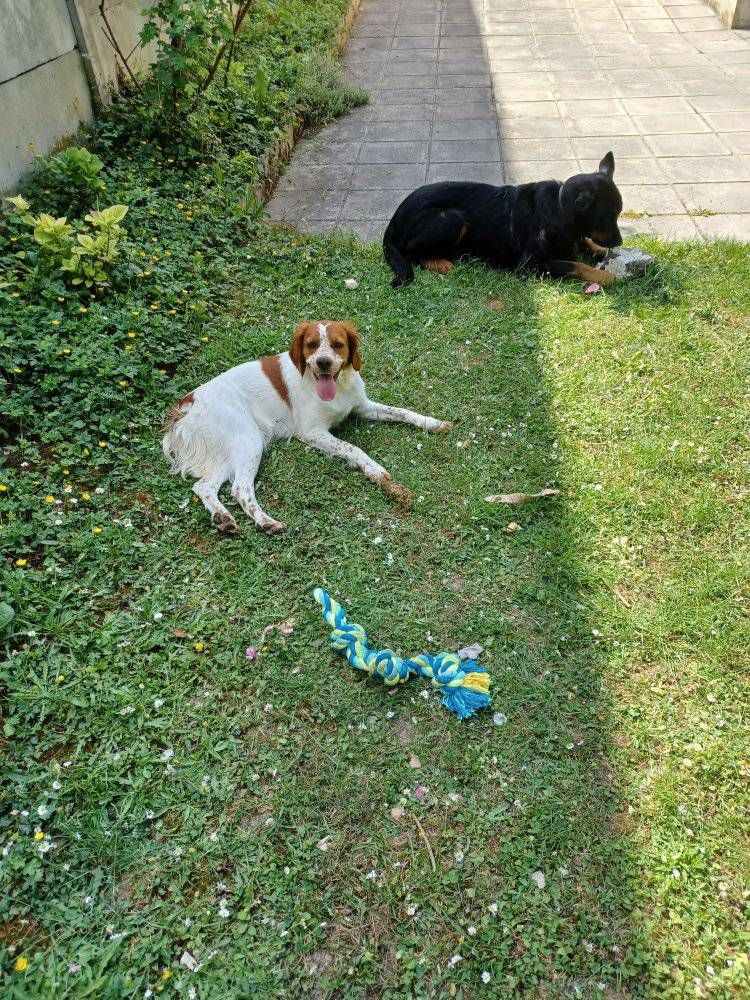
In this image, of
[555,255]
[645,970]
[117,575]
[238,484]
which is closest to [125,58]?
[555,255]

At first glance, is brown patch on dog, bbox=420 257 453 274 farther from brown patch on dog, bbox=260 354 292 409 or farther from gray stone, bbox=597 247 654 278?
brown patch on dog, bbox=260 354 292 409

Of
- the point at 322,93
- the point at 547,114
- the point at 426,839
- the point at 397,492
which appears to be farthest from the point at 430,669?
the point at 322,93

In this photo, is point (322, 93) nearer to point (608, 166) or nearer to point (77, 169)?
point (77, 169)

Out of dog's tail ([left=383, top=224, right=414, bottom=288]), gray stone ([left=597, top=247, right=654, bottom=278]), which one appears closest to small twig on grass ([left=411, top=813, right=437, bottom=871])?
dog's tail ([left=383, top=224, right=414, bottom=288])

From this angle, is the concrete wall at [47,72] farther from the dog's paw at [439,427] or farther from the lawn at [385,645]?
the dog's paw at [439,427]

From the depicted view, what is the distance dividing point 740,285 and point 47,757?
478cm

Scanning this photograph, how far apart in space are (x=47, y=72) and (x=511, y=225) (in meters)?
3.39

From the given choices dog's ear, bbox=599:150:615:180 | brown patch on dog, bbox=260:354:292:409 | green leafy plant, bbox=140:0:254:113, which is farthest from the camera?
green leafy plant, bbox=140:0:254:113

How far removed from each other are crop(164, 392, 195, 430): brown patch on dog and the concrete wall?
2.10 m

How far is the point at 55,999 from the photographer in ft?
6.52

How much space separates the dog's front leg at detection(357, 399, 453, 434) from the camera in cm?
399

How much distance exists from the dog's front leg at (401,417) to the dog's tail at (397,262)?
1.52m

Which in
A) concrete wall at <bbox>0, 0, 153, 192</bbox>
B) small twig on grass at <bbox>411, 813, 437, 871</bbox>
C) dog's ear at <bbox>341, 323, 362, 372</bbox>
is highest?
concrete wall at <bbox>0, 0, 153, 192</bbox>

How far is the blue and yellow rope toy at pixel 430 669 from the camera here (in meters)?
2.68
